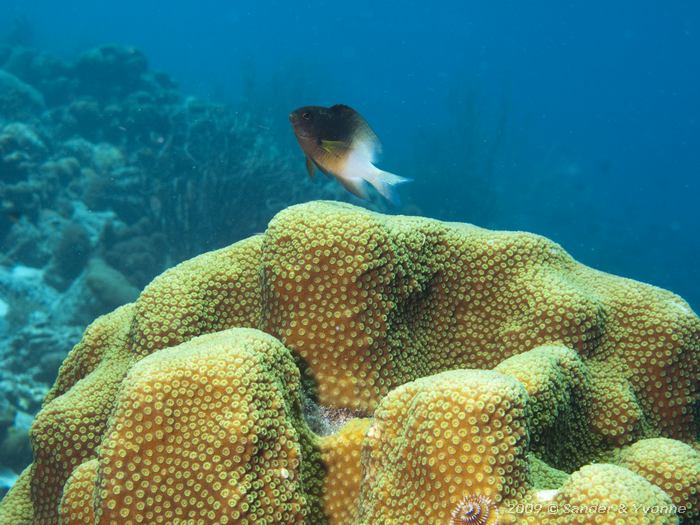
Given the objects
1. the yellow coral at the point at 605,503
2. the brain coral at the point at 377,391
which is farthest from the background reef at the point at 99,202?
the yellow coral at the point at 605,503

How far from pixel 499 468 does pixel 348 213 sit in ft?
4.84

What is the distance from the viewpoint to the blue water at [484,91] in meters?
29.1

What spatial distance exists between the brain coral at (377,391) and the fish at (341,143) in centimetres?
22

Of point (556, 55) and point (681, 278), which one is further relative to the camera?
point (556, 55)

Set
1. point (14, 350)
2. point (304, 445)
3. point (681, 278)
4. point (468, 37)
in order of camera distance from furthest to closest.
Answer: point (468, 37), point (681, 278), point (14, 350), point (304, 445)

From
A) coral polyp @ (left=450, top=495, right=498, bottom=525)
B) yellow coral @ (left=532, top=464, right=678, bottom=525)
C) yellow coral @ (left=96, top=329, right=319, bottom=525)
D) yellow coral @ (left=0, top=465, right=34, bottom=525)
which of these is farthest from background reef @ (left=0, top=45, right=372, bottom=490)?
yellow coral @ (left=532, top=464, right=678, bottom=525)

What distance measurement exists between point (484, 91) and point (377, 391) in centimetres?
6240

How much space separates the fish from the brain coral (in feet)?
0.73

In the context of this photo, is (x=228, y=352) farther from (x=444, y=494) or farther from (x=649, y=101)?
(x=649, y=101)

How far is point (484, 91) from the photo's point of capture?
59.3 metres

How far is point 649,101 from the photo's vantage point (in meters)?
95.2

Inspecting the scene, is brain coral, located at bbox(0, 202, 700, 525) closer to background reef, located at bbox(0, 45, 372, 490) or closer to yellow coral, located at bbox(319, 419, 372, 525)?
yellow coral, located at bbox(319, 419, 372, 525)

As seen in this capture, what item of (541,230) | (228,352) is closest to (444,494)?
(228,352)

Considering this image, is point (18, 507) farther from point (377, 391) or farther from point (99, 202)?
point (99, 202)
